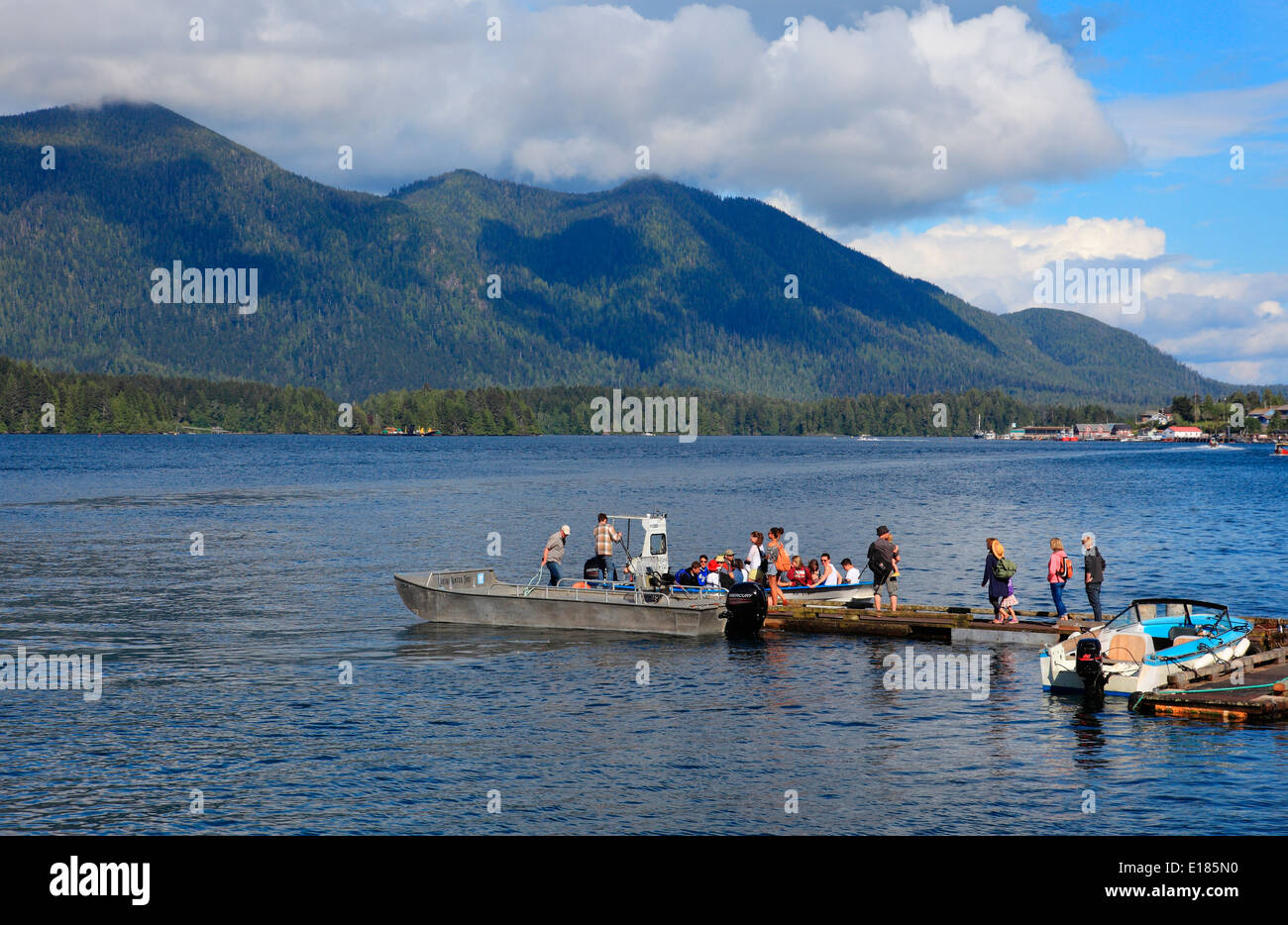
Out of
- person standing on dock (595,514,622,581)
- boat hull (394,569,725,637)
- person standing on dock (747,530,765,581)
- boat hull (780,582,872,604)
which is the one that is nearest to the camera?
boat hull (394,569,725,637)

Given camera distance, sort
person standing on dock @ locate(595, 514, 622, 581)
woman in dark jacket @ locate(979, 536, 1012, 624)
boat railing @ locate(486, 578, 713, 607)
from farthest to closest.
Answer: person standing on dock @ locate(595, 514, 622, 581) → boat railing @ locate(486, 578, 713, 607) → woman in dark jacket @ locate(979, 536, 1012, 624)

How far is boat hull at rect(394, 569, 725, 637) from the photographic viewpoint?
35.8m

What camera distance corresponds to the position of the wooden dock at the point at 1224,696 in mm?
25250

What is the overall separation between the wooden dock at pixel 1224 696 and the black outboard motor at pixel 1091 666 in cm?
89

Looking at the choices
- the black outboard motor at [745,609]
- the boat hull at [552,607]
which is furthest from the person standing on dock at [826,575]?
the boat hull at [552,607]

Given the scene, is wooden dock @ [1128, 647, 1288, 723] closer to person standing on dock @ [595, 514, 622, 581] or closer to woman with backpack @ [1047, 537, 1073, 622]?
woman with backpack @ [1047, 537, 1073, 622]

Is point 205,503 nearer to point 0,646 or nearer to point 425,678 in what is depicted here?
point 0,646

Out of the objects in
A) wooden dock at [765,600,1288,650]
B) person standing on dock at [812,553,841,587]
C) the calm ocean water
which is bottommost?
the calm ocean water

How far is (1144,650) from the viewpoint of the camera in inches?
1074

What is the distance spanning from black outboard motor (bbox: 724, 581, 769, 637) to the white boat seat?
11.1 meters

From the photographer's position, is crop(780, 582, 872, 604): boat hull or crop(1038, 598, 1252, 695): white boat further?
crop(780, 582, 872, 604): boat hull

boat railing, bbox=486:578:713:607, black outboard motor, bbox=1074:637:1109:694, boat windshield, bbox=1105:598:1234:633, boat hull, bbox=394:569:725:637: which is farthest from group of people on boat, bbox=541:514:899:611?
black outboard motor, bbox=1074:637:1109:694

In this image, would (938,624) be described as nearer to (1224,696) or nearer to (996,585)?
(996,585)
